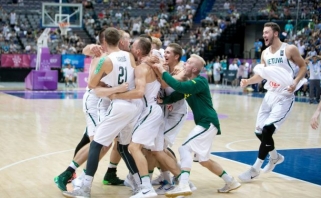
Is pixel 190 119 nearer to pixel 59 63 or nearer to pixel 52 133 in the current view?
pixel 52 133

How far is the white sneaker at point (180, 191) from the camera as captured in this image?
19.8ft

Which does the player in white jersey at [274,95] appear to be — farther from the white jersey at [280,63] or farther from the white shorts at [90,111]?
the white shorts at [90,111]

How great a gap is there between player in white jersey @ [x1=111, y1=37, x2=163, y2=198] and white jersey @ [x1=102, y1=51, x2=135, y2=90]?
0.30 feet

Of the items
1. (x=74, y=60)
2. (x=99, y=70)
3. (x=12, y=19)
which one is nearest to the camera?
(x=99, y=70)

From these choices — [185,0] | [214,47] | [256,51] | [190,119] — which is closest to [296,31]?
[256,51]

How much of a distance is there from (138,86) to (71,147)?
3740 millimetres

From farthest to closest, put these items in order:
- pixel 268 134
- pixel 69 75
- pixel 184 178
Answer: pixel 69 75, pixel 268 134, pixel 184 178

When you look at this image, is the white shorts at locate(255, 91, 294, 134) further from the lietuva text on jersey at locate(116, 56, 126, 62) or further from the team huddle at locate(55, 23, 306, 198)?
the lietuva text on jersey at locate(116, 56, 126, 62)

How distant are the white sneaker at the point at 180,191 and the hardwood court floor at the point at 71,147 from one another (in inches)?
15.8

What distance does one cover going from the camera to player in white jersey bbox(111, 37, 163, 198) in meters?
6.04

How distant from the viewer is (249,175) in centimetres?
725

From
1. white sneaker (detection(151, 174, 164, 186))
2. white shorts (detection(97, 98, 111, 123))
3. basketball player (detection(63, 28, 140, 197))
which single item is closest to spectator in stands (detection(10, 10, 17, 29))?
white sneaker (detection(151, 174, 164, 186))

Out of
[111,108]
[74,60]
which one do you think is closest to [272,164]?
[111,108]

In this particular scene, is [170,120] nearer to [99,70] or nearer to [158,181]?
[158,181]
